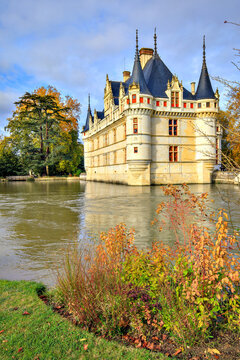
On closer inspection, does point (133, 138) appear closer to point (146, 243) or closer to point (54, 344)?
point (146, 243)

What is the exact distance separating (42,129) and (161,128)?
2298cm

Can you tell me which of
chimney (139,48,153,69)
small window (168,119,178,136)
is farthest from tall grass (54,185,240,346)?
chimney (139,48,153,69)

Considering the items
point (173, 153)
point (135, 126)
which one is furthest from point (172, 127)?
point (135, 126)

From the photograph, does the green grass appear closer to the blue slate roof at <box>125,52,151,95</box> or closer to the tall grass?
the tall grass

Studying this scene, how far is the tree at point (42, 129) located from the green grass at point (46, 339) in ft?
131

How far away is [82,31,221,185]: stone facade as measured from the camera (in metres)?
26.4

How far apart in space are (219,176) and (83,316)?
92.4ft

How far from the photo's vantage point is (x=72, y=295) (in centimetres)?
329

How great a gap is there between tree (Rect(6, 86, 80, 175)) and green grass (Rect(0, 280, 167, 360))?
39.9 m

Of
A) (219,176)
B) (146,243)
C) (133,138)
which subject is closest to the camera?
(146,243)

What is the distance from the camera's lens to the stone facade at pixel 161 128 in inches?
1038

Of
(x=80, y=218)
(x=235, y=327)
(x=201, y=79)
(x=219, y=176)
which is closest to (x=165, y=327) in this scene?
(x=235, y=327)

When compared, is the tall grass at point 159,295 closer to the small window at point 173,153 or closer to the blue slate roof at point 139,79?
the blue slate roof at point 139,79

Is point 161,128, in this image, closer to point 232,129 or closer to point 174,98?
point 174,98
